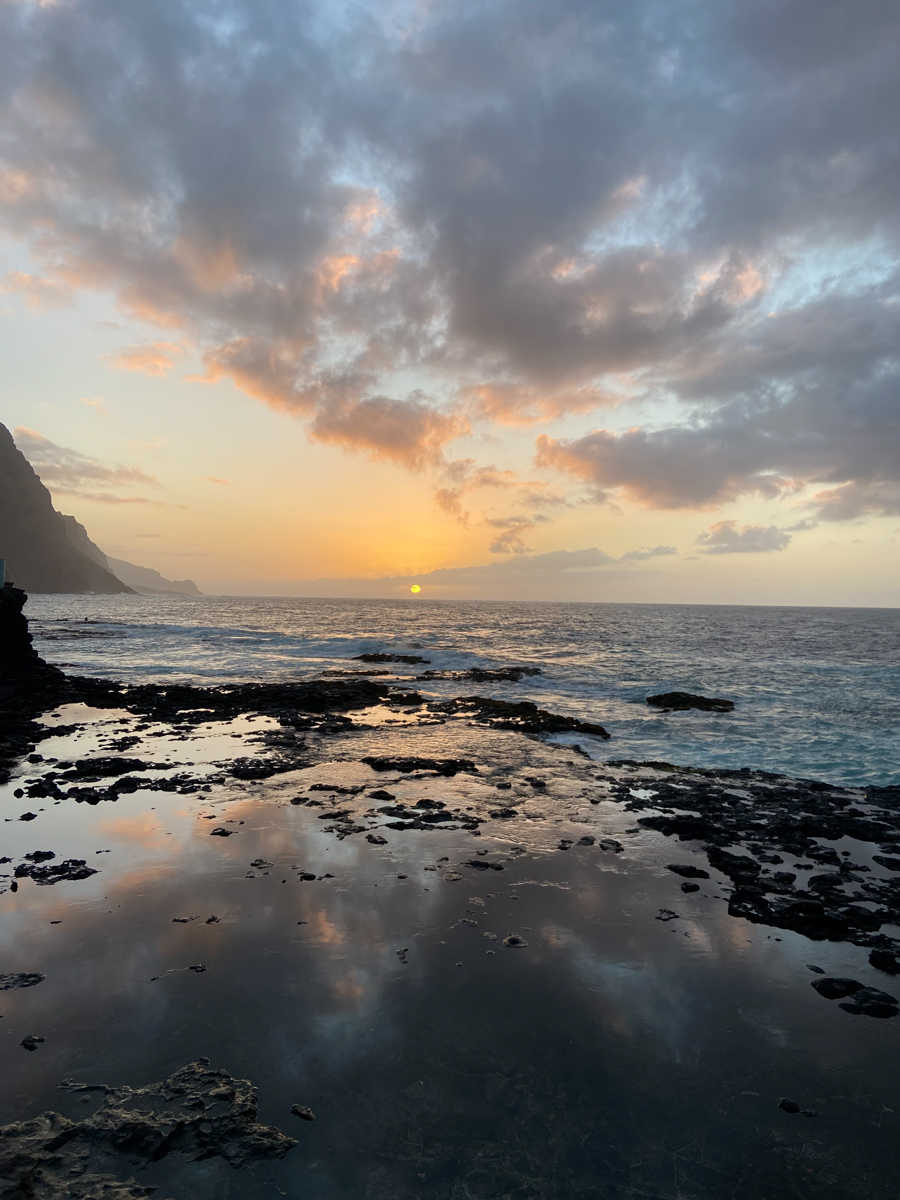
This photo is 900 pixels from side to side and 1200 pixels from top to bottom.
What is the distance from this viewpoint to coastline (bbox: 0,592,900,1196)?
5.56 meters

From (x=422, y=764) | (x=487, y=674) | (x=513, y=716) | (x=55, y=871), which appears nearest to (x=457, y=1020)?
(x=55, y=871)

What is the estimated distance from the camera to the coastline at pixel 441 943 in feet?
18.2

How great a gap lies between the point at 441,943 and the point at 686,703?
26.7 metres

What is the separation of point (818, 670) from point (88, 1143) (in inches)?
2228

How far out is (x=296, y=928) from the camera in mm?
8734

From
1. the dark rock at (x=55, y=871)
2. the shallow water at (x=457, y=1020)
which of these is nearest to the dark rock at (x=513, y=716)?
the shallow water at (x=457, y=1020)

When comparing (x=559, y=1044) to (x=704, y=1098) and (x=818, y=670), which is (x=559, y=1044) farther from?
(x=818, y=670)

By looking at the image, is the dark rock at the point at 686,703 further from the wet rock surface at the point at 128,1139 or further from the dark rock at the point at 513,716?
the wet rock surface at the point at 128,1139

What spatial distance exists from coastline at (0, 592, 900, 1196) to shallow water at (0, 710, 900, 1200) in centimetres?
4

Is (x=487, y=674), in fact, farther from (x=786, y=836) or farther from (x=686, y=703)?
(x=786, y=836)

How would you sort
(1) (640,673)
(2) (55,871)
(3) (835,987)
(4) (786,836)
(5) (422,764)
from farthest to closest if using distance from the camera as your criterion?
1. (1) (640,673)
2. (5) (422,764)
3. (4) (786,836)
4. (2) (55,871)
5. (3) (835,987)

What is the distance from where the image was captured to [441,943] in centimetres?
853

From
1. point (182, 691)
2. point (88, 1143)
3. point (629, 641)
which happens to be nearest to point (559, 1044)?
point (88, 1143)

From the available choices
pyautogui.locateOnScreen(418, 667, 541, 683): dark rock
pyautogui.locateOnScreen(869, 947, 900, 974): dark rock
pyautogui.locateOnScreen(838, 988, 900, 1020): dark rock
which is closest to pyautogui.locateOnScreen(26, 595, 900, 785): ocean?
pyautogui.locateOnScreen(418, 667, 541, 683): dark rock
